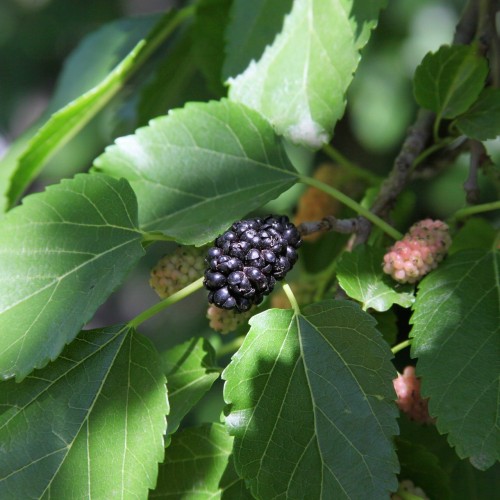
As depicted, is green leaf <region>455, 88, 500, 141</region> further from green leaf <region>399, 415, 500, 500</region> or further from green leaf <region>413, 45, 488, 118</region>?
green leaf <region>399, 415, 500, 500</region>

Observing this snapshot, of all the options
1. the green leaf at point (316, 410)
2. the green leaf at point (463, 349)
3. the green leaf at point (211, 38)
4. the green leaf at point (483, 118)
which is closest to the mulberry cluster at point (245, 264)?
the green leaf at point (316, 410)

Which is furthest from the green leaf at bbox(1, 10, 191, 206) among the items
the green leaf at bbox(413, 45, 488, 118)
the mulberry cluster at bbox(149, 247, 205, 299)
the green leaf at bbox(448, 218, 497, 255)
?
the green leaf at bbox(448, 218, 497, 255)

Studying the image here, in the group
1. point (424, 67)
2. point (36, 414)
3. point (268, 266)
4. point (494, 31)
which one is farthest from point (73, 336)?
point (494, 31)

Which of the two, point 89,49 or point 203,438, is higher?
point 89,49

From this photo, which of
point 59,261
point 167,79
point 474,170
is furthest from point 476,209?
point 167,79

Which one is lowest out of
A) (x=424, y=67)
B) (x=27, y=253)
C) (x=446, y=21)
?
(x=446, y=21)

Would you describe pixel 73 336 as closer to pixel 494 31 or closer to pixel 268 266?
pixel 268 266

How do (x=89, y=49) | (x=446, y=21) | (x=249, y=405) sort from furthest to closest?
1. (x=446, y=21)
2. (x=89, y=49)
3. (x=249, y=405)
